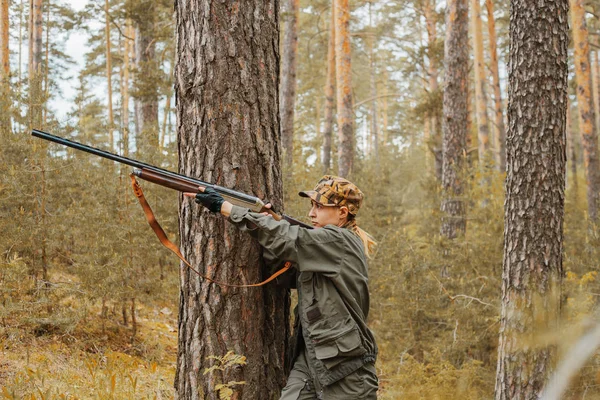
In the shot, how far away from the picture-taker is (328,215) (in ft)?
11.8

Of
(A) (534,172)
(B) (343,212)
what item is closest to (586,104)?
(A) (534,172)

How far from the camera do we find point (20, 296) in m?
6.19

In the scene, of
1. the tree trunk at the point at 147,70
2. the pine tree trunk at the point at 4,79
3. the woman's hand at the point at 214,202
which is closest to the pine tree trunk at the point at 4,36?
the pine tree trunk at the point at 4,79

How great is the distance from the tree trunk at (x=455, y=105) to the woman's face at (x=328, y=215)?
6725mm

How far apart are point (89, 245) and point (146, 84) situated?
6.41 meters

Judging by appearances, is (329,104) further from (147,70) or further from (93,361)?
(93,361)

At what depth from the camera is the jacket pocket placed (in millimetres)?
3107

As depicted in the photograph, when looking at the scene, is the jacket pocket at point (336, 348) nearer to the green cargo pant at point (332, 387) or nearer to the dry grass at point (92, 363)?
the green cargo pant at point (332, 387)

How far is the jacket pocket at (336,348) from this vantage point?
311 centimetres

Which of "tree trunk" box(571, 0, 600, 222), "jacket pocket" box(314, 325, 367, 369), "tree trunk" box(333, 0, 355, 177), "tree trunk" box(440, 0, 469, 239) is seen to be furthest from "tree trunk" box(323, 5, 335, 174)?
"jacket pocket" box(314, 325, 367, 369)

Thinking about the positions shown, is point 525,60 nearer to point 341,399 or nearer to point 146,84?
point 341,399

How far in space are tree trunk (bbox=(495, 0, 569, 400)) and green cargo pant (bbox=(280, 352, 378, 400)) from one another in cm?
229

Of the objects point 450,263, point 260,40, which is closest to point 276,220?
point 260,40

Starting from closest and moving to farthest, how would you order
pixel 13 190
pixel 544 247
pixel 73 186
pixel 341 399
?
pixel 341 399 → pixel 544 247 → pixel 13 190 → pixel 73 186
